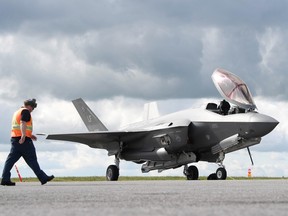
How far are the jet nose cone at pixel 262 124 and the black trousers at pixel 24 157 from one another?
7.86 metres

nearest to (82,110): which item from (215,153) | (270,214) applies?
(215,153)

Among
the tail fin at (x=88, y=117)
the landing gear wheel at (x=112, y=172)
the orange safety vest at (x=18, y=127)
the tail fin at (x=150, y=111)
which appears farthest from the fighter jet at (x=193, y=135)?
the orange safety vest at (x=18, y=127)

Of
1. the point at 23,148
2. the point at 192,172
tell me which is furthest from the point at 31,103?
the point at 192,172

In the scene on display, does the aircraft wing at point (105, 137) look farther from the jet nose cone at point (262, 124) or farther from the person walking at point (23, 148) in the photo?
the person walking at point (23, 148)

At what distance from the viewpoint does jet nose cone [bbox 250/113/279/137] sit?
18.0 m

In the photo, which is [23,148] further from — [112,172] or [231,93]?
[112,172]

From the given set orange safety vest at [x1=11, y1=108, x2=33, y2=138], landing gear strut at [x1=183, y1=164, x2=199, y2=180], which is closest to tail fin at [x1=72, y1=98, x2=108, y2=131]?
landing gear strut at [x1=183, y1=164, x2=199, y2=180]

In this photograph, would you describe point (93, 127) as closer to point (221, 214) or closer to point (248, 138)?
point (248, 138)

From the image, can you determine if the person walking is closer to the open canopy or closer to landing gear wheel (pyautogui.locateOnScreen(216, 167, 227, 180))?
landing gear wheel (pyautogui.locateOnScreen(216, 167, 227, 180))

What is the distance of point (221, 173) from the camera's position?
18.5 metres

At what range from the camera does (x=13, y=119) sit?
12492 mm

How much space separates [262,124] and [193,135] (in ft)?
9.65

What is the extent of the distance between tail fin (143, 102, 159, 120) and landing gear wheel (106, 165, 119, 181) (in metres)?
3.51

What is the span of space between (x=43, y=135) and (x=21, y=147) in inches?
427
